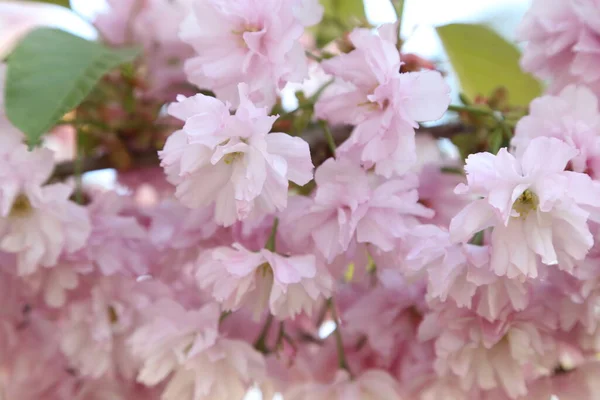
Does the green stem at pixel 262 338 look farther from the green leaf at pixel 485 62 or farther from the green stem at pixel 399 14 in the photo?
the green leaf at pixel 485 62

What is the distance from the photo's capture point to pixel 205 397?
1.52 ft

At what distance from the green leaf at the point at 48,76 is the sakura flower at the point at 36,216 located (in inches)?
1.5

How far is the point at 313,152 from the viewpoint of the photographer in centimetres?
55

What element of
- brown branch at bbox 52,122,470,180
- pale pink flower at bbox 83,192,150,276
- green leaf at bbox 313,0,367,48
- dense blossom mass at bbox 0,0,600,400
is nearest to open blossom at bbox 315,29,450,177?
dense blossom mass at bbox 0,0,600,400

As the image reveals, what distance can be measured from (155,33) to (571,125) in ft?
1.60

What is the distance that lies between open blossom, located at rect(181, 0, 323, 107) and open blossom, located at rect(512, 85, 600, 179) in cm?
14

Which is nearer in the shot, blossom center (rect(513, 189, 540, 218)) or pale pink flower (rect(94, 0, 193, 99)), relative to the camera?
blossom center (rect(513, 189, 540, 218))

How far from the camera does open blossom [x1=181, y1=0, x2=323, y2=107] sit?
1.35ft

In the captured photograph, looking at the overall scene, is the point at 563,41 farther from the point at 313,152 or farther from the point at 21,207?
the point at 21,207

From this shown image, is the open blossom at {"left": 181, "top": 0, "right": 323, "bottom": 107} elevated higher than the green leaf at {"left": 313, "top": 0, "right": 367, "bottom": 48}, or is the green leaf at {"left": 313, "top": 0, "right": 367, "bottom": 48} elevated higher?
the open blossom at {"left": 181, "top": 0, "right": 323, "bottom": 107}

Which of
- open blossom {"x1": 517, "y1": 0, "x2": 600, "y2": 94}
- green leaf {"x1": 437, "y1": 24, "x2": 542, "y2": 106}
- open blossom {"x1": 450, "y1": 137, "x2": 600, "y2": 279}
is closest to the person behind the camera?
open blossom {"x1": 450, "y1": 137, "x2": 600, "y2": 279}

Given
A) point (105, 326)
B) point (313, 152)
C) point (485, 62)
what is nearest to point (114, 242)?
point (105, 326)

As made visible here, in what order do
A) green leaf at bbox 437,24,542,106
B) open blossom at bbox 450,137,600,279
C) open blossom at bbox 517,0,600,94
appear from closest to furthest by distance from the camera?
open blossom at bbox 450,137,600,279 < open blossom at bbox 517,0,600,94 < green leaf at bbox 437,24,542,106

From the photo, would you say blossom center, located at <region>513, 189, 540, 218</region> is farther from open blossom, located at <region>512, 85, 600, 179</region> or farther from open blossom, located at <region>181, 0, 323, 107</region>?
open blossom, located at <region>181, 0, 323, 107</region>
